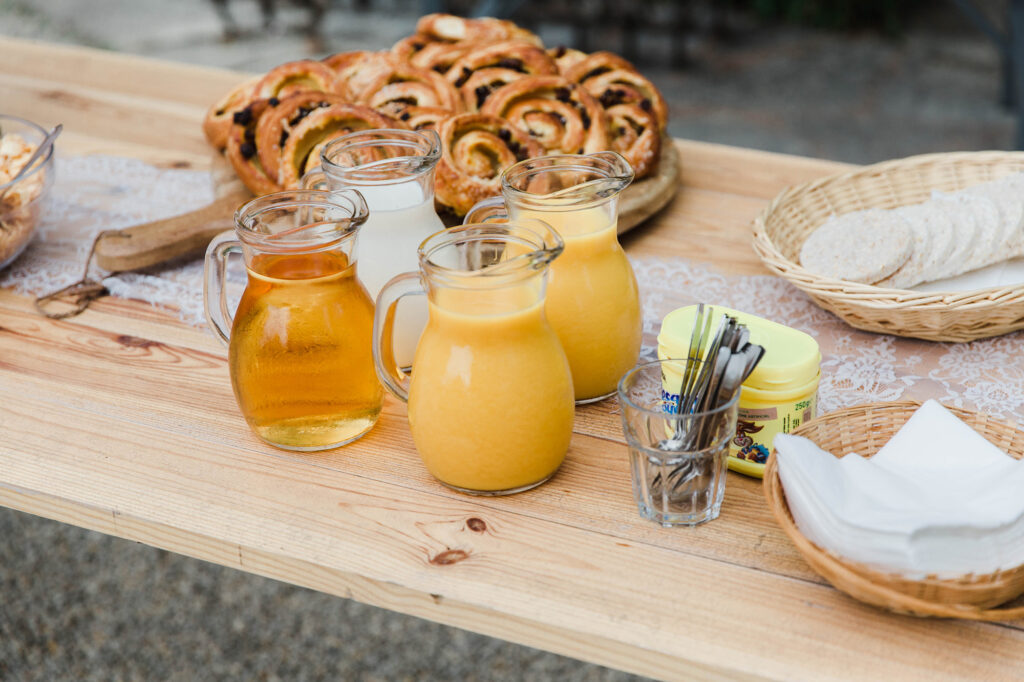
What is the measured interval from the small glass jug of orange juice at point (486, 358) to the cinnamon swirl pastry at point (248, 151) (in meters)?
0.60

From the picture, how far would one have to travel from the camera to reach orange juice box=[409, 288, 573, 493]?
761 millimetres

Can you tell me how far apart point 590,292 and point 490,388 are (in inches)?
6.4

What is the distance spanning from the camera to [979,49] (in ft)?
14.5

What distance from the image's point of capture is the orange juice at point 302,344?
834mm

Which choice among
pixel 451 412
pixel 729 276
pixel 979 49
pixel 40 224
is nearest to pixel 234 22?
pixel 979 49

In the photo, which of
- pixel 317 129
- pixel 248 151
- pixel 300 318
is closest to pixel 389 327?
pixel 300 318

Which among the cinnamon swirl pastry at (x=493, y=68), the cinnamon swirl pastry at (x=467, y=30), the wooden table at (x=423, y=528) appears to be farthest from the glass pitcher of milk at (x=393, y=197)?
the cinnamon swirl pastry at (x=467, y=30)

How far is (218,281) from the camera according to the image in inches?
35.0

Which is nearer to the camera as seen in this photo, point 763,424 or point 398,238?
point 763,424

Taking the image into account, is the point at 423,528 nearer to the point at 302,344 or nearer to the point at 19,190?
the point at 302,344

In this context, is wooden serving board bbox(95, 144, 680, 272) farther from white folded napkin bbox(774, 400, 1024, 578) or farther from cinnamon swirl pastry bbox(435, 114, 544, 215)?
white folded napkin bbox(774, 400, 1024, 578)

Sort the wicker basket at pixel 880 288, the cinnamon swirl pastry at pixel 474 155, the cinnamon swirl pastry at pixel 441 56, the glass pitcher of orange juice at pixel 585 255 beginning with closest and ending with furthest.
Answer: the glass pitcher of orange juice at pixel 585 255 → the wicker basket at pixel 880 288 → the cinnamon swirl pastry at pixel 474 155 → the cinnamon swirl pastry at pixel 441 56

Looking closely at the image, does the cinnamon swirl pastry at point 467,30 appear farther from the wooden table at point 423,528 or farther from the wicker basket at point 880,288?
the wooden table at point 423,528

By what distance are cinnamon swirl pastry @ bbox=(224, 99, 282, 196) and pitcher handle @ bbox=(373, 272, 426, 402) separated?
56cm
